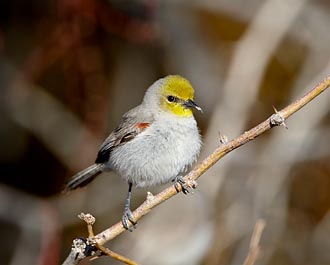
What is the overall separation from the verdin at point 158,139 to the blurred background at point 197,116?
1165 mm

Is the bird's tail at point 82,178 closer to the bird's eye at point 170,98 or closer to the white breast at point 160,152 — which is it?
the white breast at point 160,152

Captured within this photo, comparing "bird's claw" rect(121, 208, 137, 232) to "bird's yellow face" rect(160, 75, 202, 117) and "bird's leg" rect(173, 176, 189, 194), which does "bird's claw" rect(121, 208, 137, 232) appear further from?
"bird's yellow face" rect(160, 75, 202, 117)

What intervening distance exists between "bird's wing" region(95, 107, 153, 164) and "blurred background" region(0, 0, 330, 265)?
1.15 m

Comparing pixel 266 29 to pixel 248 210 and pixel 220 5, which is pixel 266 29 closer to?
pixel 220 5

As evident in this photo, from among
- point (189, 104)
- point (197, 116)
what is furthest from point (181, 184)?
point (197, 116)

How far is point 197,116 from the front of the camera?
6.74 meters

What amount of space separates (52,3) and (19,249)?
2316 mm

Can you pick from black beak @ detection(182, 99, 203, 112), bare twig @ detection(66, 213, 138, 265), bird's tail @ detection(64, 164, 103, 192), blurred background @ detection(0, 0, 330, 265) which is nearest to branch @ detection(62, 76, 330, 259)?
bare twig @ detection(66, 213, 138, 265)

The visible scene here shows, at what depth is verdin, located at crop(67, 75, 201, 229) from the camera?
3.54 m

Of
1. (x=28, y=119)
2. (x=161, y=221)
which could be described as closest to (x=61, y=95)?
(x=28, y=119)

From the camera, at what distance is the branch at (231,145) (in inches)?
94.1

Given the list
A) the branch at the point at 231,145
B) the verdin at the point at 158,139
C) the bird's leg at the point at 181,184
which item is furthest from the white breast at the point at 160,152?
the branch at the point at 231,145

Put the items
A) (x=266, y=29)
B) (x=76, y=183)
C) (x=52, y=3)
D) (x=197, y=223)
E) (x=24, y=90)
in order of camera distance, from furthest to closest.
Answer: (x=52, y=3), (x=24, y=90), (x=266, y=29), (x=197, y=223), (x=76, y=183)

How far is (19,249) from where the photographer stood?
235 inches
